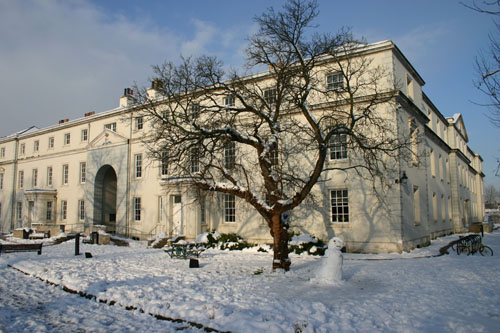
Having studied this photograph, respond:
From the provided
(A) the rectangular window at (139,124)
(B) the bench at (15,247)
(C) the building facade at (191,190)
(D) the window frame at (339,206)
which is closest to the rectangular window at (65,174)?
(C) the building facade at (191,190)

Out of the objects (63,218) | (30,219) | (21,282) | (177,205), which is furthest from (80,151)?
(21,282)

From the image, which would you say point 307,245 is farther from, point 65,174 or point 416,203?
point 65,174

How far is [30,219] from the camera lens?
36688 mm

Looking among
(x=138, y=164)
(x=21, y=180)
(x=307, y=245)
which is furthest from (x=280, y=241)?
(x=21, y=180)

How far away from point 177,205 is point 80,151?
45.7ft

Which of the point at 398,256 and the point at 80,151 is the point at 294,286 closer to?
the point at 398,256

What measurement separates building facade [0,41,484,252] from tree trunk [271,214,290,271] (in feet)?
12.7

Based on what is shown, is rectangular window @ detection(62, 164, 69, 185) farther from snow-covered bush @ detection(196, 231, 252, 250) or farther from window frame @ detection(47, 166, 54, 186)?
snow-covered bush @ detection(196, 231, 252, 250)

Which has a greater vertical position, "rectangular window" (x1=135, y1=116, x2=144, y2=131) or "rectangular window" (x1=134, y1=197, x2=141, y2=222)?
"rectangular window" (x1=135, y1=116, x2=144, y2=131)

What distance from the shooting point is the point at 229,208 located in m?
23.8

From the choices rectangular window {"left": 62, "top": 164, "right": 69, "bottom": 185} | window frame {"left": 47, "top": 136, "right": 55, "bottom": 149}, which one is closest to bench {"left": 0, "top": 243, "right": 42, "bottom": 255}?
rectangular window {"left": 62, "top": 164, "right": 69, "bottom": 185}

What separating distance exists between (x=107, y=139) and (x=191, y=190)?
52.9ft

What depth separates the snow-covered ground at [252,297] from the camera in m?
7.44

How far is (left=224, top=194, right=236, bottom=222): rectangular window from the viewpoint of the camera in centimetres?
2366
